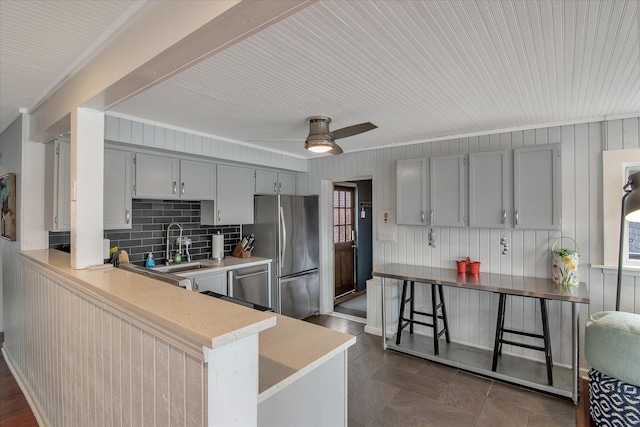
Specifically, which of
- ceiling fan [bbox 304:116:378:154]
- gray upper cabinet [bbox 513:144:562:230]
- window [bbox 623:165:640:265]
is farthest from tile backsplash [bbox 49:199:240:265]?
window [bbox 623:165:640:265]

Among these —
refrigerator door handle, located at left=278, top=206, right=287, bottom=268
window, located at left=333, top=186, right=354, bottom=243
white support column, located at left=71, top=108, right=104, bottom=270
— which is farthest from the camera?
window, located at left=333, top=186, right=354, bottom=243

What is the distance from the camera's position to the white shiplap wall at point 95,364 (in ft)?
3.18

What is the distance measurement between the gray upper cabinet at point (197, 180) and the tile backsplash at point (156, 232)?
354 mm

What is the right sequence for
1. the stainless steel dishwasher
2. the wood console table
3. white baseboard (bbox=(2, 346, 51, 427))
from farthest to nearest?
the stainless steel dishwasher, the wood console table, white baseboard (bbox=(2, 346, 51, 427))

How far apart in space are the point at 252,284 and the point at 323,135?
7.08ft

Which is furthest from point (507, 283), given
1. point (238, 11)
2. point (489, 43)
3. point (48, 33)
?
point (48, 33)

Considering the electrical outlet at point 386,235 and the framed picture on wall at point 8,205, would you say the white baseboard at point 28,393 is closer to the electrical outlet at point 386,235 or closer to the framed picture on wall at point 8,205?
the framed picture on wall at point 8,205

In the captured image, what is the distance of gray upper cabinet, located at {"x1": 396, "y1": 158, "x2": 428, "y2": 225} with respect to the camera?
11.5 ft

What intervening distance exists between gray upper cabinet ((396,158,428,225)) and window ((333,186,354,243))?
6.18ft

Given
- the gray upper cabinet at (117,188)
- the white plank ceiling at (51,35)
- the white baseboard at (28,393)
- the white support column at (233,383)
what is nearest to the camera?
the white support column at (233,383)

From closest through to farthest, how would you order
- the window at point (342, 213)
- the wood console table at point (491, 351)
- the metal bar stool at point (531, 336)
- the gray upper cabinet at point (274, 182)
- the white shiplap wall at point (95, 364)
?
the white shiplap wall at point (95, 364), the wood console table at point (491, 351), the metal bar stool at point (531, 336), the gray upper cabinet at point (274, 182), the window at point (342, 213)

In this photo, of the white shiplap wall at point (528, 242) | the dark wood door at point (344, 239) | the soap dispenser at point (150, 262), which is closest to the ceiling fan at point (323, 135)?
the white shiplap wall at point (528, 242)

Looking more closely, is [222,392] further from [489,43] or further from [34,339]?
[34,339]

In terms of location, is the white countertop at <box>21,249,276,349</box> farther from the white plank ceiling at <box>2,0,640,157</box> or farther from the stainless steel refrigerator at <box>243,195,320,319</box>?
the stainless steel refrigerator at <box>243,195,320,319</box>
